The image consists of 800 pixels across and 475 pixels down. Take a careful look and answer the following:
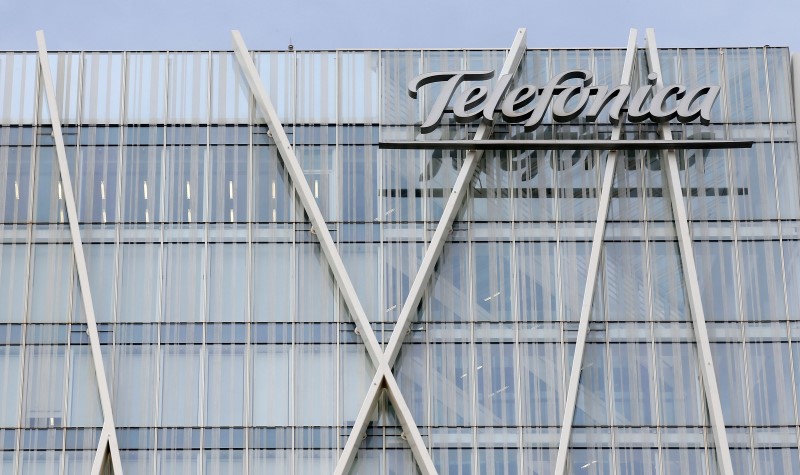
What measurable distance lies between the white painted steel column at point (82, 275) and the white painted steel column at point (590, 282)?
42.7 ft

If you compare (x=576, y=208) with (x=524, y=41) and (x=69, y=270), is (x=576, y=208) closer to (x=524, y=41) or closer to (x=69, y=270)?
(x=524, y=41)

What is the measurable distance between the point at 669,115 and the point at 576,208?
13.2 feet

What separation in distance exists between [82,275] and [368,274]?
861 centimetres

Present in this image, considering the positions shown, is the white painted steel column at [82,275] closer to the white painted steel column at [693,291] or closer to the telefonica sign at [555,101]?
the telefonica sign at [555,101]

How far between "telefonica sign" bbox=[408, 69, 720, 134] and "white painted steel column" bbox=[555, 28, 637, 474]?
0.81 m

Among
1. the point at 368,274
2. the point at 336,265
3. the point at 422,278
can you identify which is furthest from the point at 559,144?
the point at 336,265

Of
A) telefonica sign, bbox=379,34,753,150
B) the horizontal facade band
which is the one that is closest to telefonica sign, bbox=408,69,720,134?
telefonica sign, bbox=379,34,753,150

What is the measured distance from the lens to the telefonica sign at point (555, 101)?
172 feet

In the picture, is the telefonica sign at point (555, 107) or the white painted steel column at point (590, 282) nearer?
the white painted steel column at point (590, 282)

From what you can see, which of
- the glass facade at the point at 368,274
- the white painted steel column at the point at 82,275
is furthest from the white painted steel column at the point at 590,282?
the white painted steel column at the point at 82,275

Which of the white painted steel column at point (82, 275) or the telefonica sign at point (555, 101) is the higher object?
the telefonica sign at point (555, 101)

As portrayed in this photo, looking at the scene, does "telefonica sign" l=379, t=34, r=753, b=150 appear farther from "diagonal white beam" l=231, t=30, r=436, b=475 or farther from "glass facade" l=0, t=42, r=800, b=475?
"diagonal white beam" l=231, t=30, r=436, b=475

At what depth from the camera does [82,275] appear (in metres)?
51.6

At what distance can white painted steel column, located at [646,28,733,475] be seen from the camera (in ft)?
165
